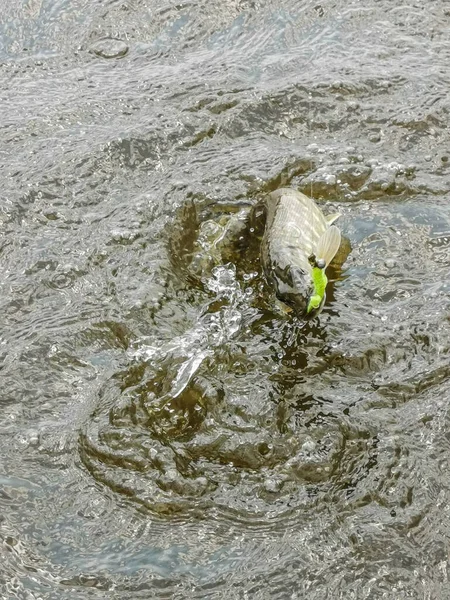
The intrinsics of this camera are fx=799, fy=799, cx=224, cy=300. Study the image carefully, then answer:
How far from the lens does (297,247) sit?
3.78m

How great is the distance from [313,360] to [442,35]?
3142mm

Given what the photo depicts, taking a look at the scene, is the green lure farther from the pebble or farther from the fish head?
the pebble

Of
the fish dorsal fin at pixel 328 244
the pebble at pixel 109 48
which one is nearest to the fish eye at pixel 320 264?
the fish dorsal fin at pixel 328 244

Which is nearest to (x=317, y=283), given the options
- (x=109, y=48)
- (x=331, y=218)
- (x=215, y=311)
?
(x=215, y=311)

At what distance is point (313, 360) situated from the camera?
3.72 metres

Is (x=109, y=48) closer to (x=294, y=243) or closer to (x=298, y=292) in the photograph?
(x=294, y=243)

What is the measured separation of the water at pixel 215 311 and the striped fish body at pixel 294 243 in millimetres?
A: 259

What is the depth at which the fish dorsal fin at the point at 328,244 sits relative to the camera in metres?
3.86


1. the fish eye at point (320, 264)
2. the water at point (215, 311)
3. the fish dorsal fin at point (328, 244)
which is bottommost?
the water at point (215, 311)

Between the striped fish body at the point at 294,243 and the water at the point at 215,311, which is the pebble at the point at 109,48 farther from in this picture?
the striped fish body at the point at 294,243

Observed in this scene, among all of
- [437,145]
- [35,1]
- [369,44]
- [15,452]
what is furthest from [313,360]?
[35,1]

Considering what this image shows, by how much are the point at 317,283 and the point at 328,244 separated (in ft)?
1.08

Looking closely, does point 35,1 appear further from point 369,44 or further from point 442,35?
point 442,35

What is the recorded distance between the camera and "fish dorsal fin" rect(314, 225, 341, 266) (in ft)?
12.7
